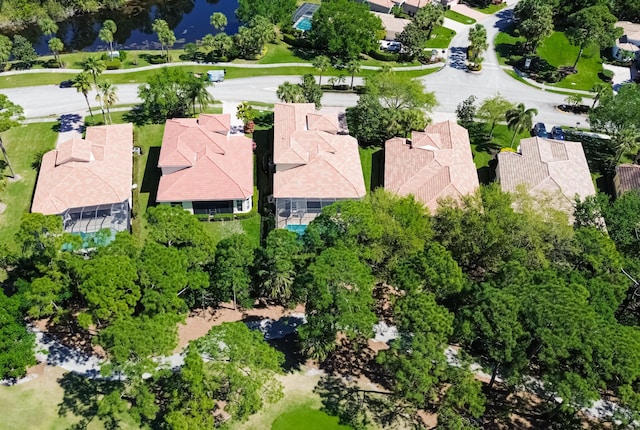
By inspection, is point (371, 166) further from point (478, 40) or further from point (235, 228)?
point (478, 40)

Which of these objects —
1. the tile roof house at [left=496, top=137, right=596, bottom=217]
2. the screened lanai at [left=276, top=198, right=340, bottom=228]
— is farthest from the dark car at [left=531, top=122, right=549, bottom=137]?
the screened lanai at [left=276, top=198, right=340, bottom=228]

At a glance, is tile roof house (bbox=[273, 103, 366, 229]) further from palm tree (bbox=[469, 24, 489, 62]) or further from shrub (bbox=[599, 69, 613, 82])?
shrub (bbox=[599, 69, 613, 82])

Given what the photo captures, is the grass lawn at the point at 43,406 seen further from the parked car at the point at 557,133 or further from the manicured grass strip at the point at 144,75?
the parked car at the point at 557,133

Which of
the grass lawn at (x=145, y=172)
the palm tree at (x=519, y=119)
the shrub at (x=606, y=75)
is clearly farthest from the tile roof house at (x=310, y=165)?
the shrub at (x=606, y=75)

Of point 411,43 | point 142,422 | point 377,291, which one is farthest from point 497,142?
point 142,422

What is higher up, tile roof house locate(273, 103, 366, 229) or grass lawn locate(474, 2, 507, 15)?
grass lawn locate(474, 2, 507, 15)

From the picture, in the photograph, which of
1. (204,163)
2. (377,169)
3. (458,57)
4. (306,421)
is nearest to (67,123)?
(204,163)
